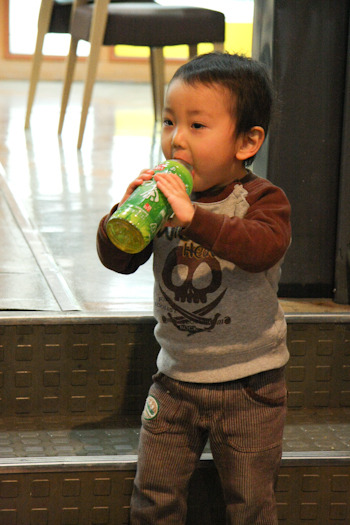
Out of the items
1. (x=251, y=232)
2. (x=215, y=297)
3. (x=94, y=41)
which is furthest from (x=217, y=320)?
(x=94, y=41)

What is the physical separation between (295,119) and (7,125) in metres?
2.56

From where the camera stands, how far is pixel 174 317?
1.12m

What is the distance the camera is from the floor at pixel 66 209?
1.44 metres

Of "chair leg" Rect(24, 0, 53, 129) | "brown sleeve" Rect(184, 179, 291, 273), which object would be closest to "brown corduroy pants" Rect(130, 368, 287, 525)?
"brown sleeve" Rect(184, 179, 291, 273)

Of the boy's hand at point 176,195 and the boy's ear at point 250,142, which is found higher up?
the boy's ear at point 250,142

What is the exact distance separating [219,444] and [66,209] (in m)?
1.12

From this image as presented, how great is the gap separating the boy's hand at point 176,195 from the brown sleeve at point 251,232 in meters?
0.01

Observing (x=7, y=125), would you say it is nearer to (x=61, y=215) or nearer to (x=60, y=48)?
(x=61, y=215)

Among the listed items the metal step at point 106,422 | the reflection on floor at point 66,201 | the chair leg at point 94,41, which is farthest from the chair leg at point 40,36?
the metal step at point 106,422

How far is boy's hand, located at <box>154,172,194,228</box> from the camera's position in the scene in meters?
0.97

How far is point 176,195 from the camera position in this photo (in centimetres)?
97

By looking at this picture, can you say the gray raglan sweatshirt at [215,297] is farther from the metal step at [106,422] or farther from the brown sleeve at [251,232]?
the metal step at [106,422]

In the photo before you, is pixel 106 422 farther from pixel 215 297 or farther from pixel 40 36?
pixel 40 36

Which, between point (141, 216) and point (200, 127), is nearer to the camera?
point (141, 216)
